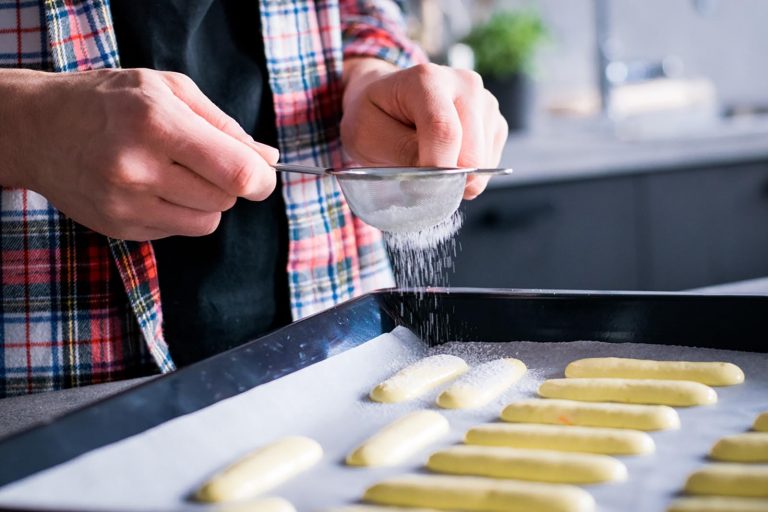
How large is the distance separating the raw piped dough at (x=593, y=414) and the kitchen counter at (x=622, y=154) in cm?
116

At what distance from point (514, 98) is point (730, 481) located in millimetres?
1922

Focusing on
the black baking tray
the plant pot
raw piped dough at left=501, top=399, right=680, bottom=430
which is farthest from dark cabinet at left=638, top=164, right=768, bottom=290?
raw piped dough at left=501, top=399, right=680, bottom=430

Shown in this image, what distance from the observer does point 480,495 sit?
694mm

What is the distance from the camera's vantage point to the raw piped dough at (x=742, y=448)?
29.8 inches

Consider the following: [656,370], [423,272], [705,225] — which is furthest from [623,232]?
[656,370]

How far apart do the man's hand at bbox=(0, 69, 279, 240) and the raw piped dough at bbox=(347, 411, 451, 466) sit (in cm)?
23

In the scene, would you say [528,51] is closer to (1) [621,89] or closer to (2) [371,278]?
(1) [621,89]

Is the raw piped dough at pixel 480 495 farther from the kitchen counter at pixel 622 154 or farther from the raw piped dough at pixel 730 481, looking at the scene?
the kitchen counter at pixel 622 154

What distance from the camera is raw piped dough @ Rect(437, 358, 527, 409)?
0.92 m

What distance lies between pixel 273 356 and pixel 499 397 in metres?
0.22

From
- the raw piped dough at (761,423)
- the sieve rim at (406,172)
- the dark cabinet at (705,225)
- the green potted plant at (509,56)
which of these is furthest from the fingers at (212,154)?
the green potted plant at (509,56)

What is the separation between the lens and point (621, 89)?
2926mm

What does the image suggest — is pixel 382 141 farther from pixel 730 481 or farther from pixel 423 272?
pixel 730 481

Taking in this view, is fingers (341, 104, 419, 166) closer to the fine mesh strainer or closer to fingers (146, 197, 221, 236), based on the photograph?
the fine mesh strainer
